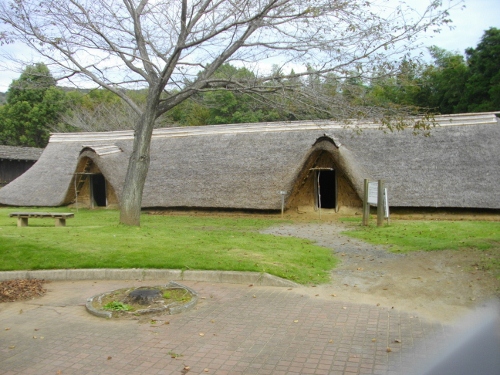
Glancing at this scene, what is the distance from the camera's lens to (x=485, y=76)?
28.5 m

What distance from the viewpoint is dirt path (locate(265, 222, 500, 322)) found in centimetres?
668

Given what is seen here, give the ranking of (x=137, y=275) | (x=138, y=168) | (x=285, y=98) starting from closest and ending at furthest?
1. (x=137, y=275)
2. (x=285, y=98)
3. (x=138, y=168)

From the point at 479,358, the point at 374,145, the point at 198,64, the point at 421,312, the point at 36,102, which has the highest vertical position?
the point at 36,102

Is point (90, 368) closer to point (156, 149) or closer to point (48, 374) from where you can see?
point (48, 374)

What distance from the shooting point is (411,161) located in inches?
680

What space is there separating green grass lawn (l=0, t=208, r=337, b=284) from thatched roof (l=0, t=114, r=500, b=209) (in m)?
5.38

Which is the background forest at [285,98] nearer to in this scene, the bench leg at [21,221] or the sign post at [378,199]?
the sign post at [378,199]

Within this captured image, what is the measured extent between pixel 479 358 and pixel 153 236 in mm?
9647

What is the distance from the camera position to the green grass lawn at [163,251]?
855cm

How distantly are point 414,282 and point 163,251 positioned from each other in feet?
16.4

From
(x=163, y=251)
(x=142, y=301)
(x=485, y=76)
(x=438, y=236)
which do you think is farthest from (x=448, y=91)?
(x=142, y=301)

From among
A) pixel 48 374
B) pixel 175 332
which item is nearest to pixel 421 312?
pixel 175 332

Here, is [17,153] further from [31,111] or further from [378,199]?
[378,199]

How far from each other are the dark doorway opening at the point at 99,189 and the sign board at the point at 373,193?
14482mm
